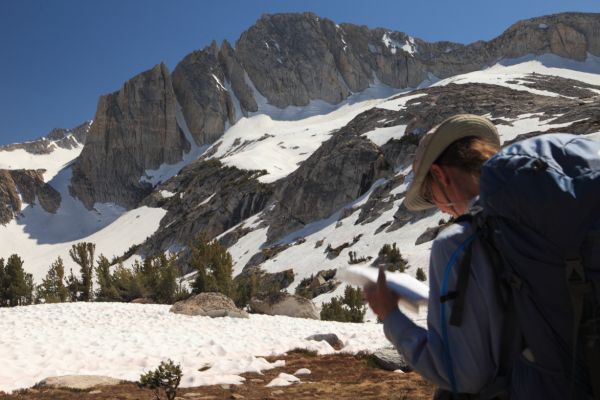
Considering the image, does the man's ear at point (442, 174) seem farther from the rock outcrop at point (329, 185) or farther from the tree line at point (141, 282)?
the rock outcrop at point (329, 185)

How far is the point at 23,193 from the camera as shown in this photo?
99875mm

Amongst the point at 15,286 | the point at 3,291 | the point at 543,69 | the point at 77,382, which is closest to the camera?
the point at 77,382

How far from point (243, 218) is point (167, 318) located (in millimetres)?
43636

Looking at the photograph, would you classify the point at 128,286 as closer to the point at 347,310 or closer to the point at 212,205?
the point at 347,310

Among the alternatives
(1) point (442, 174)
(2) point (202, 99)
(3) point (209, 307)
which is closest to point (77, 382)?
(1) point (442, 174)

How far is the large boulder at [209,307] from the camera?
1491 cm

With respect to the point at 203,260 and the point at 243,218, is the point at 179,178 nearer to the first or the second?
the point at 243,218

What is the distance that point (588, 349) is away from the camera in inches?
57.7

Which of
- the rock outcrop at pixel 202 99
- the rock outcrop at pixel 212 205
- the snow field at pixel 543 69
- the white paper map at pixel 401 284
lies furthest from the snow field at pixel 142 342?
the rock outcrop at pixel 202 99

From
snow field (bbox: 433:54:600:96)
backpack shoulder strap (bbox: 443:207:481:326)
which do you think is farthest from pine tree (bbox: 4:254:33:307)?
snow field (bbox: 433:54:600:96)

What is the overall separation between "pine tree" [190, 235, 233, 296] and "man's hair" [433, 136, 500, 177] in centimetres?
2143

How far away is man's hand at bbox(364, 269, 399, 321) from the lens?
197 cm

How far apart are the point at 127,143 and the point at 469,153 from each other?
363 ft

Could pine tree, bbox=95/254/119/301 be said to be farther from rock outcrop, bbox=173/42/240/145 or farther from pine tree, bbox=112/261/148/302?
rock outcrop, bbox=173/42/240/145
